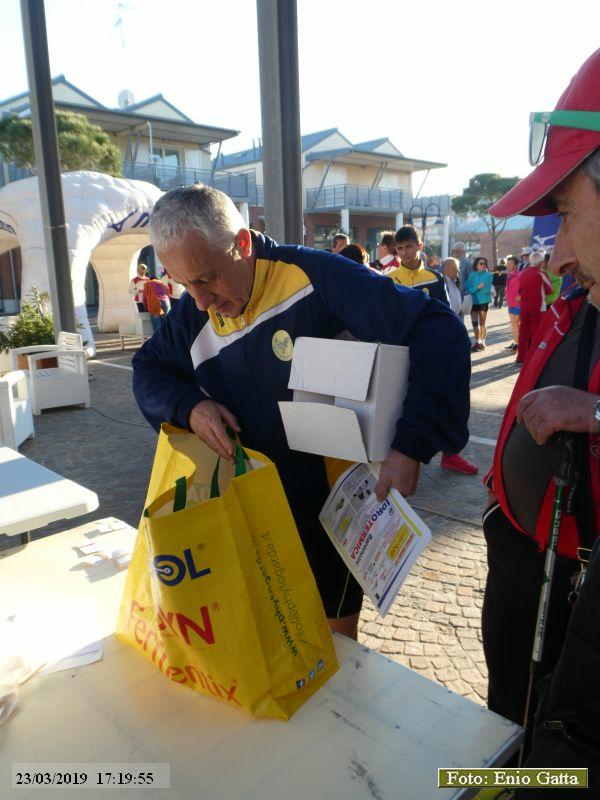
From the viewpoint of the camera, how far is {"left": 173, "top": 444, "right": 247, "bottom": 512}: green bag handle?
55.1 inches

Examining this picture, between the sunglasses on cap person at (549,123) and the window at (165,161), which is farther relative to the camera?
the window at (165,161)

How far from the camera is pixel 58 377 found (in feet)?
26.0

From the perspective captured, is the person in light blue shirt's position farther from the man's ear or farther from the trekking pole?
the trekking pole

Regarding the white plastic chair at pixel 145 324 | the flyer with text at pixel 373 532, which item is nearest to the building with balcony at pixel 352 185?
the white plastic chair at pixel 145 324

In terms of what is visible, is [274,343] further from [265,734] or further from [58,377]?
[58,377]

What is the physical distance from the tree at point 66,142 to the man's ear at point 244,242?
23265mm

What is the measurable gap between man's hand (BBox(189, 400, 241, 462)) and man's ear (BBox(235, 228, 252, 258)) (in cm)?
44

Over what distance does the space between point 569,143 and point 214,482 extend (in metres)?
1.10

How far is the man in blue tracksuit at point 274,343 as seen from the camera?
150 cm

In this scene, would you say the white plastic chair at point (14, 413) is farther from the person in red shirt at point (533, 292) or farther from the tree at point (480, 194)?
the tree at point (480, 194)

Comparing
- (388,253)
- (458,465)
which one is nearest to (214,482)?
(458,465)

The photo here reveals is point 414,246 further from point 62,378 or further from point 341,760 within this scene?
point 341,760

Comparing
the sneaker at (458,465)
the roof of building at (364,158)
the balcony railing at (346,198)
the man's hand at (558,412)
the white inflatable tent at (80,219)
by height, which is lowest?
the sneaker at (458,465)

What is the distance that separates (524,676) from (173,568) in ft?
3.19
